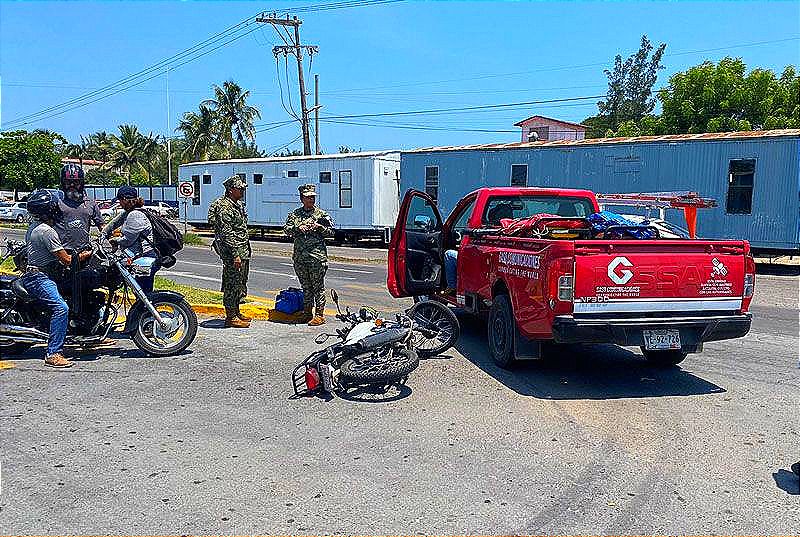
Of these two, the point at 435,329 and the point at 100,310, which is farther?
the point at 435,329

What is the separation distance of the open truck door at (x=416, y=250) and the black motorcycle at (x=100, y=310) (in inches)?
98.3

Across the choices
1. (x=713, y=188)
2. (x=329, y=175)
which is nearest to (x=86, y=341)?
(x=713, y=188)

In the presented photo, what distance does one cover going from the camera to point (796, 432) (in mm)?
5504

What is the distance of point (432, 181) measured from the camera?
2580 cm

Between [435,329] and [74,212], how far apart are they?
3.97 meters

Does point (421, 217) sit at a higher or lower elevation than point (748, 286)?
higher

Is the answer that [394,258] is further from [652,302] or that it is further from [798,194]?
[798,194]

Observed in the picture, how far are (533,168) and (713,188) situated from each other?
531cm

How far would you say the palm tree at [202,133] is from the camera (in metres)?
54.8

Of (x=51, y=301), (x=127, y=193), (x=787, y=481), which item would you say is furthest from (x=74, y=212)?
(x=787, y=481)

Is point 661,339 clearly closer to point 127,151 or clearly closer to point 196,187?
point 196,187

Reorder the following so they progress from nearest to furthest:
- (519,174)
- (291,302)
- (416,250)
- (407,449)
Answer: (407,449)
(416,250)
(291,302)
(519,174)

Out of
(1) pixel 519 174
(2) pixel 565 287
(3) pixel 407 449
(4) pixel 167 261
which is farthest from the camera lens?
(1) pixel 519 174

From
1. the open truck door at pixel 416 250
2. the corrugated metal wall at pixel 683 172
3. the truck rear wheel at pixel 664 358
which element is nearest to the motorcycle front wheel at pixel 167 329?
the open truck door at pixel 416 250
